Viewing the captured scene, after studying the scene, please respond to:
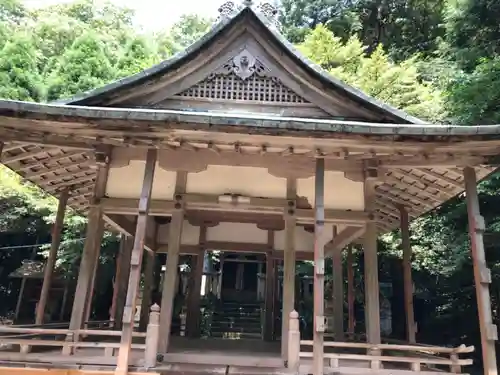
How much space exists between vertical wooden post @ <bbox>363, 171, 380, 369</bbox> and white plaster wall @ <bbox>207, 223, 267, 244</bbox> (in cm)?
491

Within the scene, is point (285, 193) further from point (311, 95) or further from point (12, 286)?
point (12, 286)

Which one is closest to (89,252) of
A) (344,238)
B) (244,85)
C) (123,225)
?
(123,225)

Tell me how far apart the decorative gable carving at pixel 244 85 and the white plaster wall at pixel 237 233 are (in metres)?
4.95

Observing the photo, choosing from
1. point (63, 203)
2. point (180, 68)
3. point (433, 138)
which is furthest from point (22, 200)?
point (433, 138)

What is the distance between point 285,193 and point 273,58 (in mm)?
2782

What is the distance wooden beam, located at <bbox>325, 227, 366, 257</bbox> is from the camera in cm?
944

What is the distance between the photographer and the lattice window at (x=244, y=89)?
8789mm

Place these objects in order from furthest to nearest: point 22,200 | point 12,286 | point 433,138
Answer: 1. point 12,286
2. point 22,200
3. point 433,138

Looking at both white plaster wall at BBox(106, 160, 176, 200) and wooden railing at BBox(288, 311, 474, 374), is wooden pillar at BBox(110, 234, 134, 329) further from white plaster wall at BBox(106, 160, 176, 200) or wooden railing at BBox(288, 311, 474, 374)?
wooden railing at BBox(288, 311, 474, 374)

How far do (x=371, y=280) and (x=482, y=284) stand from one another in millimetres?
1859

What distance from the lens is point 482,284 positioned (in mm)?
6578

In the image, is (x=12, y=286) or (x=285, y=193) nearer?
(x=285, y=193)

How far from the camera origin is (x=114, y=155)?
8.55 meters

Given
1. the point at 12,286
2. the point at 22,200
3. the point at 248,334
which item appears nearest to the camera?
the point at 248,334
